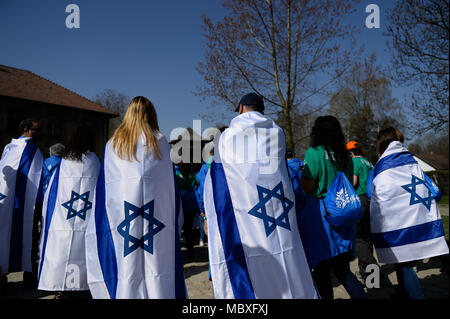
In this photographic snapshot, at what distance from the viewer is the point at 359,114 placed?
27.7m

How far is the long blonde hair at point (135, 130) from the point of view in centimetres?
263

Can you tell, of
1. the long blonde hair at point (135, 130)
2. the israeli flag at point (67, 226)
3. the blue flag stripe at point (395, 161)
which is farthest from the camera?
the israeli flag at point (67, 226)

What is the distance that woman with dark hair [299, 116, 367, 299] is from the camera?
2.75m

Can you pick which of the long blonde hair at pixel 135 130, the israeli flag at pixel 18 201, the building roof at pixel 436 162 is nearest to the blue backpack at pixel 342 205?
the long blonde hair at pixel 135 130

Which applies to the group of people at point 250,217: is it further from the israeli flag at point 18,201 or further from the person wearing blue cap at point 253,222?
the israeli flag at point 18,201

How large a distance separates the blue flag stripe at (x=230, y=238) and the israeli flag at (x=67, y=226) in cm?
161

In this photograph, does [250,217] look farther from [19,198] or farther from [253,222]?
[19,198]

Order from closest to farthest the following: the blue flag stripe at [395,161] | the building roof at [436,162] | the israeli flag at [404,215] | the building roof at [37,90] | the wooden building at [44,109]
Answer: the israeli flag at [404,215] → the blue flag stripe at [395,161] → the wooden building at [44,109] → the building roof at [37,90] → the building roof at [436,162]

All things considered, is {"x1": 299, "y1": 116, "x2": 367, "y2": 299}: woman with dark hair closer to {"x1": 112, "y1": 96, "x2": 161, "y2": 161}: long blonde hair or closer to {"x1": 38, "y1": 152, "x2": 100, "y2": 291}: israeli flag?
{"x1": 112, "y1": 96, "x2": 161, "y2": 161}: long blonde hair

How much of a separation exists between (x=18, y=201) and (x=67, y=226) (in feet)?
4.18

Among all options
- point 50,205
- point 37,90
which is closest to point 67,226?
point 50,205
